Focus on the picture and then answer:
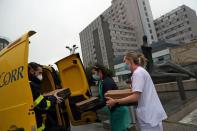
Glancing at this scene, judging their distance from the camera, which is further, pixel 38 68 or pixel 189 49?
pixel 189 49

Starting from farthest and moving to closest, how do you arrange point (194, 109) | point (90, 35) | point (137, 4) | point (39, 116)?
point (90, 35), point (137, 4), point (194, 109), point (39, 116)

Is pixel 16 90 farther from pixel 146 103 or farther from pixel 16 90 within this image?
pixel 146 103

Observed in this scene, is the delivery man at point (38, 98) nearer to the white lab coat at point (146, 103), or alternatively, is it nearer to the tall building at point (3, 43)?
the white lab coat at point (146, 103)

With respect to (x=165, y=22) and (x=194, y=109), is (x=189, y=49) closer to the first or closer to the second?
(x=194, y=109)

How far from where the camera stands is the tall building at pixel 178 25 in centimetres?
10200

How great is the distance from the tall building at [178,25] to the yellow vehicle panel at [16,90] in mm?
98689

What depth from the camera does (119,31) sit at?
105250 mm

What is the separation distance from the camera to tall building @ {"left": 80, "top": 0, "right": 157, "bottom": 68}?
330 ft

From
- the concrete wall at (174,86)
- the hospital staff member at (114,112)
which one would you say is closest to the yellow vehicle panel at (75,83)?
the hospital staff member at (114,112)

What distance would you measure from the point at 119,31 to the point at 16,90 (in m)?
103

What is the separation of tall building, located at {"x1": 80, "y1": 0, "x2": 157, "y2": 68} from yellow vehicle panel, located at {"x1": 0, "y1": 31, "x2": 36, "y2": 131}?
91.9m

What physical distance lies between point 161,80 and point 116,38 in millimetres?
88506

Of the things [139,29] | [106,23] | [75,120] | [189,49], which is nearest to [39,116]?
[75,120]

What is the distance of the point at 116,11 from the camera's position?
120688 millimetres
